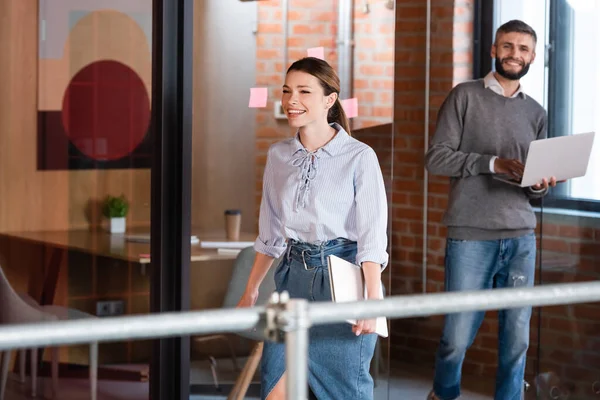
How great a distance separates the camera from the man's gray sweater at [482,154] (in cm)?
402

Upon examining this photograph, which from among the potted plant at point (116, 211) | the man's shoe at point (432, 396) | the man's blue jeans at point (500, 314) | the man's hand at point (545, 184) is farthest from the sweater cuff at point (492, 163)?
the potted plant at point (116, 211)

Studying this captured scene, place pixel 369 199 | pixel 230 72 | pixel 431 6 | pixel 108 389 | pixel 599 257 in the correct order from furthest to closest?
pixel 431 6 → pixel 599 257 → pixel 230 72 → pixel 108 389 → pixel 369 199

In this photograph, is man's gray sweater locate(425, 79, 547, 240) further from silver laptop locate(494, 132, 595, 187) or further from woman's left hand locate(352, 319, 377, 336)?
woman's left hand locate(352, 319, 377, 336)

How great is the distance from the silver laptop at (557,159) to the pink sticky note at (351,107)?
0.64 meters

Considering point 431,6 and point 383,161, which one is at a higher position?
point 431,6

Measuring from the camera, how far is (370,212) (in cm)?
291

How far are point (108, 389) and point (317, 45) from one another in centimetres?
157

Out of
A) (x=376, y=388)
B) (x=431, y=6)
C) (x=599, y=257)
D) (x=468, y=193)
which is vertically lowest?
(x=376, y=388)

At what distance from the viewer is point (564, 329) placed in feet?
14.3

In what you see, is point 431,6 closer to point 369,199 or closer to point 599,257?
point 599,257

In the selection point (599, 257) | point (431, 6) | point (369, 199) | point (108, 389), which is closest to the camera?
point (369, 199)

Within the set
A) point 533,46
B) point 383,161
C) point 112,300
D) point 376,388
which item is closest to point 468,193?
point 383,161

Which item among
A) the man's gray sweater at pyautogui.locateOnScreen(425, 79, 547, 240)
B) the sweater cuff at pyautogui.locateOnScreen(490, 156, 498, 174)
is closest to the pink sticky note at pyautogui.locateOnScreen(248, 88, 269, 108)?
the man's gray sweater at pyautogui.locateOnScreen(425, 79, 547, 240)

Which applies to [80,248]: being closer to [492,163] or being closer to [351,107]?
[351,107]
